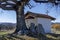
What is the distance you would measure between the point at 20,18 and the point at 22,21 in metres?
0.36

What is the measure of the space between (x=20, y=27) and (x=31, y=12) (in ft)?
27.0

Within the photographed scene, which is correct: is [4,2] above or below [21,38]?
above

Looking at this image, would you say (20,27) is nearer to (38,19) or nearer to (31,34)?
(31,34)

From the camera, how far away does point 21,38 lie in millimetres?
16312

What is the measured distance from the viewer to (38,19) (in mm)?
27484

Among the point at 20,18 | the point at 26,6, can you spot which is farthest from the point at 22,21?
the point at 26,6

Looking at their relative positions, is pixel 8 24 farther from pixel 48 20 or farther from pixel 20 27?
pixel 20 27

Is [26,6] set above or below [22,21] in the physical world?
above

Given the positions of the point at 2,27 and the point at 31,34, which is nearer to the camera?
the point at 31,34

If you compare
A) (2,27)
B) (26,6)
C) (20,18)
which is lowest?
(2,27)

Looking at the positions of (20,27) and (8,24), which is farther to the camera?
(8,24)

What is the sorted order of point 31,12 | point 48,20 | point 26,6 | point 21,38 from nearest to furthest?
point 21,38
point 26,6
point 31,12
point 48,20

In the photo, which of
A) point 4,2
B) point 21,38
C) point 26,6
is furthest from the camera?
point 26,6

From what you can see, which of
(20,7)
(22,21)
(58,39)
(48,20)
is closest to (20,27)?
(22,21)
